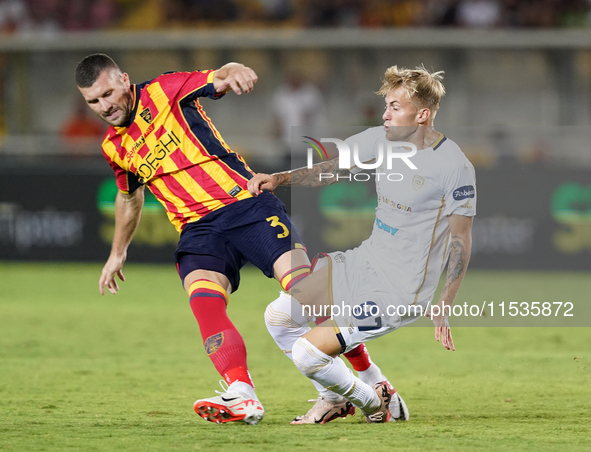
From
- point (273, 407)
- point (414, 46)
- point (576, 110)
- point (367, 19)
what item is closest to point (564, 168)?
point (576, 110)

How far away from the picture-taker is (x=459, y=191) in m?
3.98

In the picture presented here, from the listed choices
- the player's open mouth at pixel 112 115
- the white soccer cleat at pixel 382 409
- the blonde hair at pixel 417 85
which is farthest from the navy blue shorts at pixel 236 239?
the blonde hair at pixel 417 85

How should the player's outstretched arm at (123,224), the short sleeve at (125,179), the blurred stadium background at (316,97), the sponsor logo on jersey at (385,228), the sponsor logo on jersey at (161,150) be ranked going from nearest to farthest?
the sponsor logo on jersey at (385,228) < the sponsor logo on jersey at (161,150) < the short sleeve at (125,179) < the player's outstretched arm at (123,224) < the blurred stadium background at (316,97)

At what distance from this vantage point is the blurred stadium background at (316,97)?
36.8 ft

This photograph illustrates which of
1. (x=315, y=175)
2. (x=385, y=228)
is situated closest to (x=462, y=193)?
(x=385, y=228)

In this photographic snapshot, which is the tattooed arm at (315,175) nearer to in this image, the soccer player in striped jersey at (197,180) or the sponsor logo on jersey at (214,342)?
the soccer player in striped jersey at (197,180)

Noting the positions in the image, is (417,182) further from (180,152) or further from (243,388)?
(180,152)

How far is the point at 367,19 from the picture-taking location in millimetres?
13672

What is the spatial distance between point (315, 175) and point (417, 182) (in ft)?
2.10

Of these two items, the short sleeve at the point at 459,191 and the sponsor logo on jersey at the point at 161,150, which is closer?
the short sleeve at the point at 459,191

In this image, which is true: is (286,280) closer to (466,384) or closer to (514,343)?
(466,384)

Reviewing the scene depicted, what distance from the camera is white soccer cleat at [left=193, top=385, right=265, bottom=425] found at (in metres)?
3.99

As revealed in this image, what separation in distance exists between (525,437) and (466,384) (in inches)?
63.8

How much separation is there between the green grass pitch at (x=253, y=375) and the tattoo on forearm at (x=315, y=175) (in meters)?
1.27
